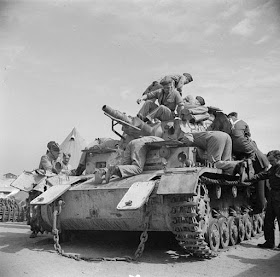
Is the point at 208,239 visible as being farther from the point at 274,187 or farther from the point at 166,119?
the point at 166,119

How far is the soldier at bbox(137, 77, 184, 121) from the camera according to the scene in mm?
9430

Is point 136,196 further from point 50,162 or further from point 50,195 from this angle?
point 50,162

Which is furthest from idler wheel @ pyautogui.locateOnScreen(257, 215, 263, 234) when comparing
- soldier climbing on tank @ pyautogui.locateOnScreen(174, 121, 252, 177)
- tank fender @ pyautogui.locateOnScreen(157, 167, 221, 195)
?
tank fender @ pyautogui.locateOnScreen(157, 167, 221, 195)

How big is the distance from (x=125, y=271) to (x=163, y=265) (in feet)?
2.46

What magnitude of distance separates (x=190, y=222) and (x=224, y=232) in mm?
1940

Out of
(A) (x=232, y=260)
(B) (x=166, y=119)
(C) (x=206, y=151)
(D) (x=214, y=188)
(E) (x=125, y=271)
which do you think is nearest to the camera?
(E) (x=125, y=271)

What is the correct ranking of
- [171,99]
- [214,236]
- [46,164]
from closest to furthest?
[214,236]
[171,99]
[46,164]

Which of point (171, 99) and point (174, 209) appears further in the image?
point (171, 99)

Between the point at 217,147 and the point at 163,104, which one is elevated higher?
the point at 163,104

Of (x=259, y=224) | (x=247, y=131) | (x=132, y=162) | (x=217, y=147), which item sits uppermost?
(x=247, y=131)

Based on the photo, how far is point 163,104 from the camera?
1010cm

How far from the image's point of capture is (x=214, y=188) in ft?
24.7

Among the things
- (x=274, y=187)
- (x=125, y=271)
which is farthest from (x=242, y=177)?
(x=125, y=271)

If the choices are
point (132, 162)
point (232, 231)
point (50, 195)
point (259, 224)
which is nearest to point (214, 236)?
point (232, 231)
